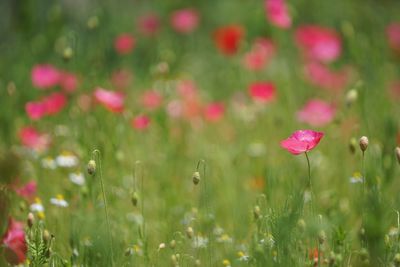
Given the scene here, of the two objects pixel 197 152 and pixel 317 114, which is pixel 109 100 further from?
pixel 317 114

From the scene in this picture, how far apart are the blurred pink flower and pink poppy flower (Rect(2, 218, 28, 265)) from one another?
68.1 inches

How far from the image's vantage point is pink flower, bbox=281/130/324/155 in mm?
1801

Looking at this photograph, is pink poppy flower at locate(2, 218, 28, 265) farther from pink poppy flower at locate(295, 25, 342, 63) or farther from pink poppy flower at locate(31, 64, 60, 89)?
pink poppy flower at locate(295, 25, 342, 63)

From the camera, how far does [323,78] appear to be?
361 cm

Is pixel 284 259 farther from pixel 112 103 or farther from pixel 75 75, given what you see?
pixel 75 75

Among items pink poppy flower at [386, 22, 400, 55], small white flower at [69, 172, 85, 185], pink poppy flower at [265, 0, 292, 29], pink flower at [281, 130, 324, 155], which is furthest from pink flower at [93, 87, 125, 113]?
pink poppy flower at [386, 22, 400, 55]

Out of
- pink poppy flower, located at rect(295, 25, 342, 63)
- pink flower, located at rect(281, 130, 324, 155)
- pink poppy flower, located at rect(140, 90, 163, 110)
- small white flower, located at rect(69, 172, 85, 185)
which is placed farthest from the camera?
pink poppy flower, located at rect(295, 25, 342, 63)

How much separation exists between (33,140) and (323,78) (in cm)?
152

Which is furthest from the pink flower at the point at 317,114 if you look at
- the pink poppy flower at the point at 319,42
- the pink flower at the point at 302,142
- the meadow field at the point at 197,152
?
the pink flower at the point at 302,142

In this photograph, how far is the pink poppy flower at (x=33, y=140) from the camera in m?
2.78

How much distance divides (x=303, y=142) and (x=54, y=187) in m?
1.22

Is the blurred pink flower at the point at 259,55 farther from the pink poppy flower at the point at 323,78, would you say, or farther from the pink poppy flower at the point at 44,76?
the pink poppy flower at the point at 44,76

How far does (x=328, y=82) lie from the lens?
11.9ft

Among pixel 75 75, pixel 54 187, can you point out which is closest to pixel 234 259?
pixel 54 187
